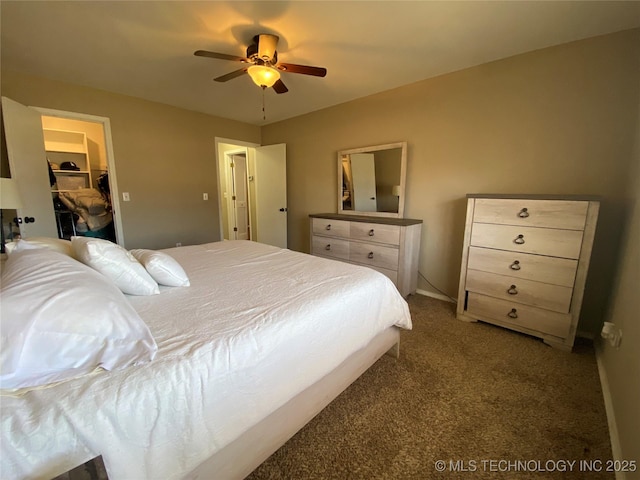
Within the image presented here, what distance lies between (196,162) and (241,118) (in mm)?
1058

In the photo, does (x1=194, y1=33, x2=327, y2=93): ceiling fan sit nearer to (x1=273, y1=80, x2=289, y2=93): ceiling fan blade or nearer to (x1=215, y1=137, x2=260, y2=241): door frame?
(x1=273, y1=80, x2=289, y2=93): ceiling fan blade

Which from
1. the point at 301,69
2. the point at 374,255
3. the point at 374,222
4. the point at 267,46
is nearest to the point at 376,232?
the point at 374,222

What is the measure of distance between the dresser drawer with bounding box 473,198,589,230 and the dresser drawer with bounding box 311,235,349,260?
1.50 metres

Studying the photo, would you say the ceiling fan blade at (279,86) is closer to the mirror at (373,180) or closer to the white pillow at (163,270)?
the mirror at (373,180)

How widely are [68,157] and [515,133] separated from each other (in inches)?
247

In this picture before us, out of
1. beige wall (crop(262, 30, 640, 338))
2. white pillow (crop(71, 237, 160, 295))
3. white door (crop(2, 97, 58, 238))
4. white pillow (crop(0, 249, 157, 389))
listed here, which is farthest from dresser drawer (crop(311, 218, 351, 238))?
white door (crop(2, 97, 58, 238))

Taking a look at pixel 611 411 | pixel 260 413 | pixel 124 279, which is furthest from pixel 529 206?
pixel 124 279

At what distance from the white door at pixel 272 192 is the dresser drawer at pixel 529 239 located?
3032 millimetres

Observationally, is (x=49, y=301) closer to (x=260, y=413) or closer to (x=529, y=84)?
(x=260, y=413)

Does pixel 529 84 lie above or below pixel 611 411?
above

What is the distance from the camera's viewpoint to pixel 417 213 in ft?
10.3

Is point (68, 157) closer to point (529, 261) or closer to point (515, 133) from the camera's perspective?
point (515, 133)

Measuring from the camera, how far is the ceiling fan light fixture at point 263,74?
2.03 m

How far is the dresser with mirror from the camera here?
114 inches
